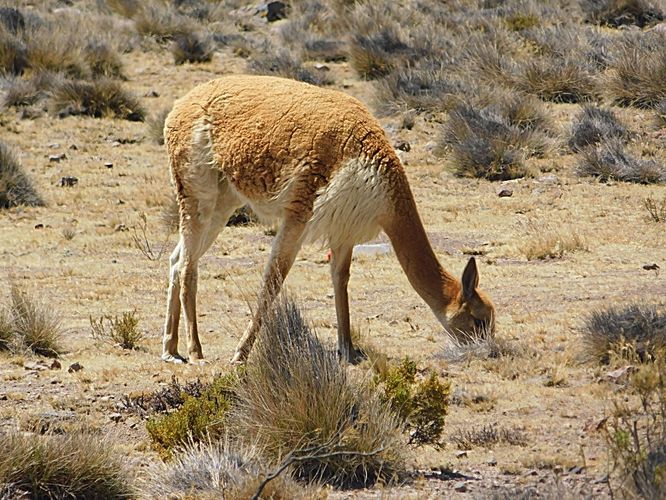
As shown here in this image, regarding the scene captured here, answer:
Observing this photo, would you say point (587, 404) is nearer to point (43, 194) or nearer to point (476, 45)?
point (43, 194)

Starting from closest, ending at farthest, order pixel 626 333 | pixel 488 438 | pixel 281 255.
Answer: pixel 488 438 → pixel 626 333 → pixel 281 255

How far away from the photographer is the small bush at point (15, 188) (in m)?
15.0

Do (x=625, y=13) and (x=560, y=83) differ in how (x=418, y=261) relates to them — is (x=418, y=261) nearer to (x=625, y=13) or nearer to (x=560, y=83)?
(x=560, y=83)

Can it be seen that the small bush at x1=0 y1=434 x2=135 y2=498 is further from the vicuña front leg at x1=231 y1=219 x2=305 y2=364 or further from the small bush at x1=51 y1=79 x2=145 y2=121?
the small bush at x1=51 y1=79 x2=145 y2=121

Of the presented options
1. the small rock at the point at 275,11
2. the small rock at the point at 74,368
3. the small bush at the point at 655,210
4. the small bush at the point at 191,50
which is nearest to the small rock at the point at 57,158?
the small bush at the point at 191,50

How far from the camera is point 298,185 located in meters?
8.13

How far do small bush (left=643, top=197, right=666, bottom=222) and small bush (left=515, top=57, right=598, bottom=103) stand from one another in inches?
228

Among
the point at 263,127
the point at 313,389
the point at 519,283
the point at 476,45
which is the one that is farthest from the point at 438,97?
the point at 313,389

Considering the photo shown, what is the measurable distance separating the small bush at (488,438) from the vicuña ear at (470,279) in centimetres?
160

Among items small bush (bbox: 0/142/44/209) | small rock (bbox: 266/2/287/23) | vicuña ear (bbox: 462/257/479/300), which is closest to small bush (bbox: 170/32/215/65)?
A: small rock (bbox: 266/2/287/23)

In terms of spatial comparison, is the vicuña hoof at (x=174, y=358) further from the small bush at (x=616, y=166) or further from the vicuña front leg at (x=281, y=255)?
the small bush at (x=616, y=166)

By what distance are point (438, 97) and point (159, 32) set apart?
9511 mm

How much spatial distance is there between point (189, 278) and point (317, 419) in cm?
325

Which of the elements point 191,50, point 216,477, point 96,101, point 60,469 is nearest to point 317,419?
point 216,477
